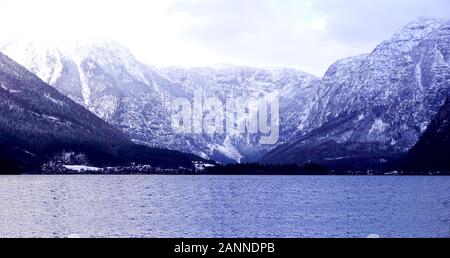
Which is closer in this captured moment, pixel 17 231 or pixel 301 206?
pixel 17 231

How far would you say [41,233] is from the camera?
121938 millimetres

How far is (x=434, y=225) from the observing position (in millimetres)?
141875

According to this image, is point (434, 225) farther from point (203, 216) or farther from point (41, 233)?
point (41, 233)
